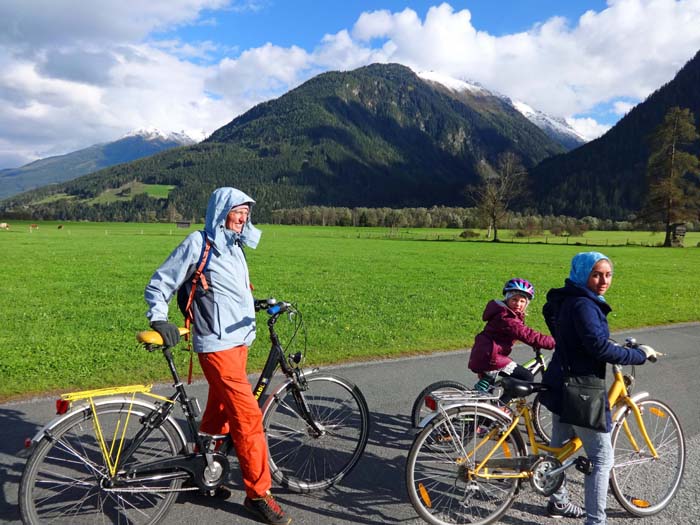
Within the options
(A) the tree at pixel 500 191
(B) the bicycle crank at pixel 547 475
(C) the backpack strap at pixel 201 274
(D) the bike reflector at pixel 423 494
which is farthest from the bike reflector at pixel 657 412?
(A) the tree at pixel 500 191

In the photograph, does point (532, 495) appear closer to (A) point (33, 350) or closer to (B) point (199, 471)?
(B) point (199, 471)

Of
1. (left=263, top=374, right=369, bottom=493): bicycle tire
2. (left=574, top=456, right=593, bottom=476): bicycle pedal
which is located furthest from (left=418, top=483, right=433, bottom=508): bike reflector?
(left=574, top=456, right=593, bottom=476): bicycle pedal

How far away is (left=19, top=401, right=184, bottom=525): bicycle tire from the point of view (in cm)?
312

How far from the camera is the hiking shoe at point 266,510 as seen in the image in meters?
3.54

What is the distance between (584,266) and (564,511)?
2055 mm

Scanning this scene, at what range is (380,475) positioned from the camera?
4305 mm

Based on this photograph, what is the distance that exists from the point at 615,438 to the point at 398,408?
2.69 meters

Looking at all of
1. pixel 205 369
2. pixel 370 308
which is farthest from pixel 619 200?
pixel 205 369

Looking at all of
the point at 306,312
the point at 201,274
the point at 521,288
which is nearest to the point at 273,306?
the point at 201,274

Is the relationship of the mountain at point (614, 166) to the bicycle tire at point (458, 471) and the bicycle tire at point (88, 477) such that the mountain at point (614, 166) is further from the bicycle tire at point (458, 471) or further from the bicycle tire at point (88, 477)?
the bicycle tire at point (88, 477)

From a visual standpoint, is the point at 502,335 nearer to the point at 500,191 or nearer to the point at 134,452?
the point at 134,452

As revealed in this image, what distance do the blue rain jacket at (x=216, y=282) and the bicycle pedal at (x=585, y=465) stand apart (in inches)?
110

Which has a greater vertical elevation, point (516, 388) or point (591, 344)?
point (591, 344)

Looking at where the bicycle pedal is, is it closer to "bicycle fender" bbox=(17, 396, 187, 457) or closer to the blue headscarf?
the blue headscarf
